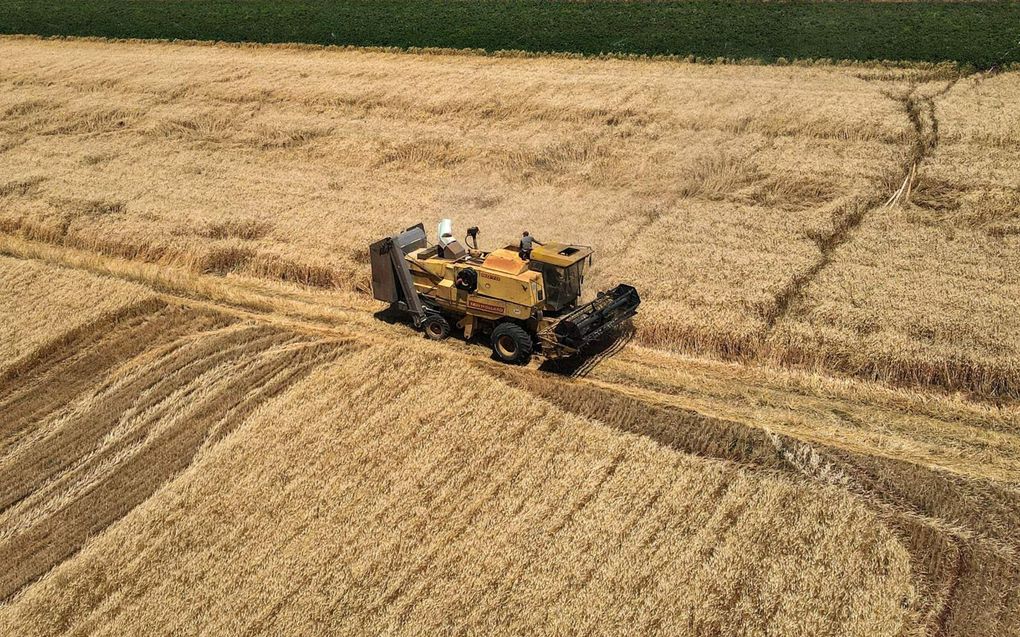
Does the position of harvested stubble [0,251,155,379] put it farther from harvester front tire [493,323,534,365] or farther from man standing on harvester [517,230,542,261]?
man standing on harvester [517,230,542,261]

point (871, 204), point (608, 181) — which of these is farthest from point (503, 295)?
point (871, 204)

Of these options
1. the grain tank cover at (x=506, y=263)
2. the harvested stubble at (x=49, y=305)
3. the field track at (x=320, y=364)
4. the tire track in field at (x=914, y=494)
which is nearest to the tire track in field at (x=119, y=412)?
the field track at (x=320, y=364)

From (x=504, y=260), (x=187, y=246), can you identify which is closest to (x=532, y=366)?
(x=504, y=260)

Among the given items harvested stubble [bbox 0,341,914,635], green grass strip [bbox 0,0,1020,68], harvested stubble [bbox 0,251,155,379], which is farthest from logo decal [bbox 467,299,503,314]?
green grass strip [bbox 0,0,1020,68]

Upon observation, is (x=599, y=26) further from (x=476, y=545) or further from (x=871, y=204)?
(x=476, y=545)

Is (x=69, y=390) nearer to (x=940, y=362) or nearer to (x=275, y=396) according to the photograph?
(x=275, y=396)

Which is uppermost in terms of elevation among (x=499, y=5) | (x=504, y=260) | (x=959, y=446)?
(x=499, y=5)
